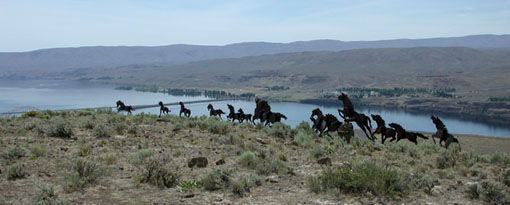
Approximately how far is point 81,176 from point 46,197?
1.29m

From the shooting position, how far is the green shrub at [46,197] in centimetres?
632

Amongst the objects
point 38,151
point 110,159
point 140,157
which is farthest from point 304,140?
point 38,151

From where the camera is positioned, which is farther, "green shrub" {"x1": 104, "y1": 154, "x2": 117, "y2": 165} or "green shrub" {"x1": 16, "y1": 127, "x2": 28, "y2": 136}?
"green shrub" {"x1": 16, "y1": 127, "x2": 28, "y2": 136}

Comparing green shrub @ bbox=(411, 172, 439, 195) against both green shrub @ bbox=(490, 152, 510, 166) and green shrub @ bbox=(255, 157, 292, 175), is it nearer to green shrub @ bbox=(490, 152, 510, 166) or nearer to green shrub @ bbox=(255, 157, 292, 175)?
green shrub @ bbox=(255, 157, 292, 175)

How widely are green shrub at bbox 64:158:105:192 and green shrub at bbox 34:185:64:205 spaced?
15.5 inches

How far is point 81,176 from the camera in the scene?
7961 mm

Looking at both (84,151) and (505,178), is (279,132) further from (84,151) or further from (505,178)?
(505,178)

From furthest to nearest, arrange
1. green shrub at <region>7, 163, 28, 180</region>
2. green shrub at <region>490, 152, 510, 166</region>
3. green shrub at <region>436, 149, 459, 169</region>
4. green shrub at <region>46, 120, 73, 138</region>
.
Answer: green shrub at <region>46, 120, 73, 138</region> → green shrub at <region>490, 152, 510, 166</region> → green shrub at <region>436, 149, 459, 169</region> → green shrub at <region>7, 163, 28, 180</region>

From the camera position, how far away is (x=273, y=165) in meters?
8.77

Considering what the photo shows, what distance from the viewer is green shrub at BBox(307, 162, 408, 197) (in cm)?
693

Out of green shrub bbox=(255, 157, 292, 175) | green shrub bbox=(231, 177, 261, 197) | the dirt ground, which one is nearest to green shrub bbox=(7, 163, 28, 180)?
the dirt ground

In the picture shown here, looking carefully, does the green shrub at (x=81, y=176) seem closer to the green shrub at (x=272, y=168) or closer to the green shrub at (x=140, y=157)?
the green shrub at (x=140, y=157)

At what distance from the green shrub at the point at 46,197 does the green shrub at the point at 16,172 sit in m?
1.47

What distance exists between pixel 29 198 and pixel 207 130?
320 inches
